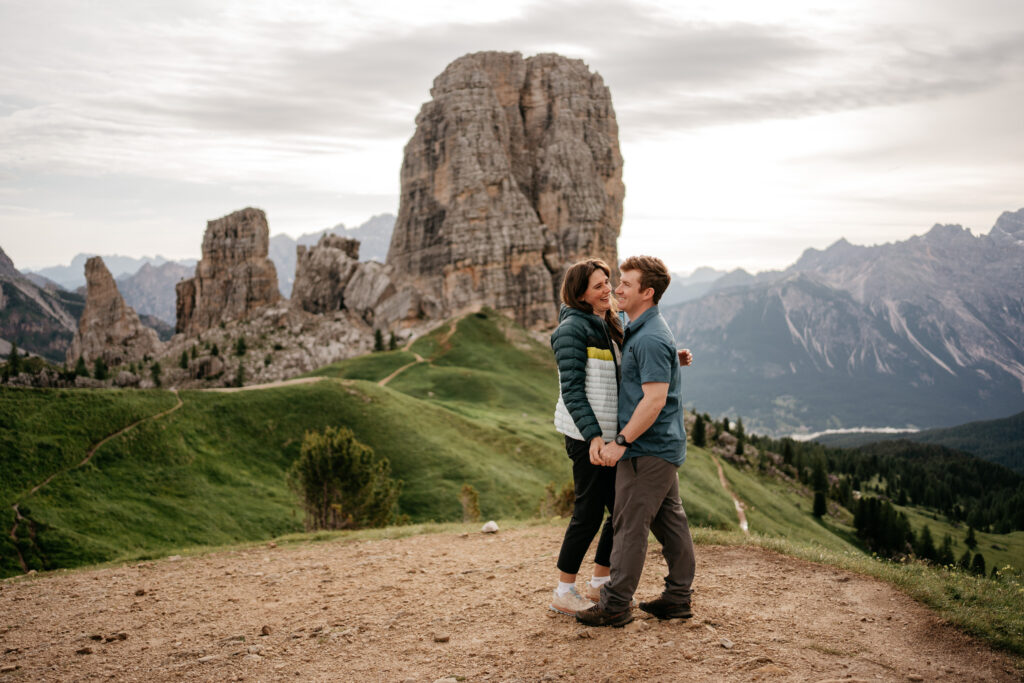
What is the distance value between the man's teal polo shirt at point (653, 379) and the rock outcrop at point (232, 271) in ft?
485

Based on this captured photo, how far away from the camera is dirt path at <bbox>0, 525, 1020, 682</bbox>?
7.12 meters

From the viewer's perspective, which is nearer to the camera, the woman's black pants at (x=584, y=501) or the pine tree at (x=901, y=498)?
the woman's black pants at (x=584, y=501)

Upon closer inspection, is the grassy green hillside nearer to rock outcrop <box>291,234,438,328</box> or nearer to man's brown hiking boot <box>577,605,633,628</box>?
man's brown hiking boot <box>577,605,633,628</box>

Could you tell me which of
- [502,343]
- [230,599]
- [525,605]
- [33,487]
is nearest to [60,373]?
[502,343]

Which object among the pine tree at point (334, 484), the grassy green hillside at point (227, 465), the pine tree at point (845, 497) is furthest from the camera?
the pine tree at point (845, 497)

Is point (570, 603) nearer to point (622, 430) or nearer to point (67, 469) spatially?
point (622, 430)

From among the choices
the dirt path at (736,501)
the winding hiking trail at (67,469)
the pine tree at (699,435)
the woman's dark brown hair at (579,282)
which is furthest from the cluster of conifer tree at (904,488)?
the woman's dark brown hair at (579,282)

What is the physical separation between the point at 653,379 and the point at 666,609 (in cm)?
319

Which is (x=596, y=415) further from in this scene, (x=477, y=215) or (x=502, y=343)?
(x=477, y=215)

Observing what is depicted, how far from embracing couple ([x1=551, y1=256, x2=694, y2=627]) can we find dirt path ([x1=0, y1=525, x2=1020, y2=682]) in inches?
20.7

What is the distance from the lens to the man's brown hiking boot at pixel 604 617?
26.3 feet

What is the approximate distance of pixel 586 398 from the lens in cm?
809

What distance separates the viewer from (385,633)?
28.0ft

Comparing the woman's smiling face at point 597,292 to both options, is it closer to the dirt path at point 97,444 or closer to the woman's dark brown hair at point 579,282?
the woman's dark brown hair at point 579,282
